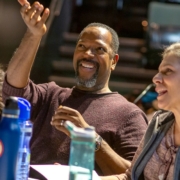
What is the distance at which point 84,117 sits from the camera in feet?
7.86

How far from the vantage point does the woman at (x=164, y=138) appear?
1.78 m

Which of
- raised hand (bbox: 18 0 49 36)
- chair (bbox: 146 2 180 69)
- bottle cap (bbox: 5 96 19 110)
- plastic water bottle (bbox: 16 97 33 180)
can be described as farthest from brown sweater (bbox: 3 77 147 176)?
chair (bbox: 146 2 180 69)

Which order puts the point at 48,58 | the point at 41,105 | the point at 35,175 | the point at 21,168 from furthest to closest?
the point at 48,58 < the point at 41,105 < the point at 35,175 < the point at 21,168

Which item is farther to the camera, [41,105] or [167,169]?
[41,105]

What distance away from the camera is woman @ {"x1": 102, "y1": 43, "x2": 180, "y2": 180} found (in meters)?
1.78

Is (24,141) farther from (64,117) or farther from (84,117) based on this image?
(84,117)

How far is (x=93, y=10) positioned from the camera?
771 centimetres

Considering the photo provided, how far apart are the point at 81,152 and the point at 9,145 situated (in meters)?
0.20

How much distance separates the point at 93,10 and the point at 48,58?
237cm

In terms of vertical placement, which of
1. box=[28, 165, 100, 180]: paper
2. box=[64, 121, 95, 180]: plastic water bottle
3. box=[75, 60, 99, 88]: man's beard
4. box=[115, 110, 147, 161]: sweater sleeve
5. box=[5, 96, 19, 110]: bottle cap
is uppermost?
box=[5, 96, 19, 110]: bottle cap

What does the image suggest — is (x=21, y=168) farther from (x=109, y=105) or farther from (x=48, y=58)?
(x=48, y=58)

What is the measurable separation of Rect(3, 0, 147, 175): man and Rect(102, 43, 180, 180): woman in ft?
0.99

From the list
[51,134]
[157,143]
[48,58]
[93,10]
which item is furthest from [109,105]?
[93,10]

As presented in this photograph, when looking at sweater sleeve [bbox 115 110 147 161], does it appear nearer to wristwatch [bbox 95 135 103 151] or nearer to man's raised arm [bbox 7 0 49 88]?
wristwatch [bbox 95 135 103 151]
